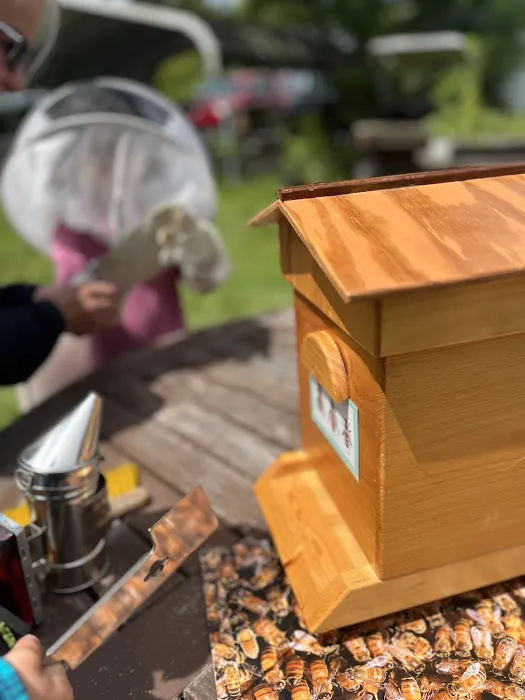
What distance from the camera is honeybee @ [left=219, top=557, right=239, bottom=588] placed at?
83 cm

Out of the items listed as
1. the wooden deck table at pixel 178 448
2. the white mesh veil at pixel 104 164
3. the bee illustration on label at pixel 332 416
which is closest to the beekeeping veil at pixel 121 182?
the white mesh veil at pixel 104 164

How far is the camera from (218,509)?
988 millimetres

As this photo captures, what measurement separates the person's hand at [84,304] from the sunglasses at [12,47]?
19.0 inches

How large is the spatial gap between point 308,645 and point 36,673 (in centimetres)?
31

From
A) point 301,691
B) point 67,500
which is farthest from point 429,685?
point 67,500

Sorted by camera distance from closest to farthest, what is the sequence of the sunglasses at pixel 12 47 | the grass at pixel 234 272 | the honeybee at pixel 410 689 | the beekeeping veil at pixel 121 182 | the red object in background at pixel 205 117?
1. the honeybee at pixel 410 689
2. the sunglasses at pixel 12 47
3. the beekeeping veil at pixel 121 182
4. the grass at pixel 234 272
5. the red object in background at pixel 205 117

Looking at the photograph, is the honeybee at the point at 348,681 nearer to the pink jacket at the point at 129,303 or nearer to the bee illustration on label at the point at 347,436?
the bee illustration on label at the point at 347,436

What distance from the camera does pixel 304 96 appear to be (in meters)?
10.4

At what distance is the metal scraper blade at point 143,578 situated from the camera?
655 millimetres

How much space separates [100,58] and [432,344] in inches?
97.9

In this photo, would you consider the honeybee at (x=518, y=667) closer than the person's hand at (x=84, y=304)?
Yes

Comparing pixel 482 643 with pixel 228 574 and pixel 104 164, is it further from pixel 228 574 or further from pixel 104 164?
pixel 104 164

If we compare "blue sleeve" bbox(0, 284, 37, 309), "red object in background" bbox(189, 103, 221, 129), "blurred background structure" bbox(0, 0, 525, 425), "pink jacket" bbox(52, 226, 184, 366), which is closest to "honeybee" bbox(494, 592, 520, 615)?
"blue sleeve" bbox(0, 284, 37, 309)

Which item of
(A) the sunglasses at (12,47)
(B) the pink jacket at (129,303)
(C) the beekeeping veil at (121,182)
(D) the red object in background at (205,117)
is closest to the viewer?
(A) the sunglasses at (12,47)
